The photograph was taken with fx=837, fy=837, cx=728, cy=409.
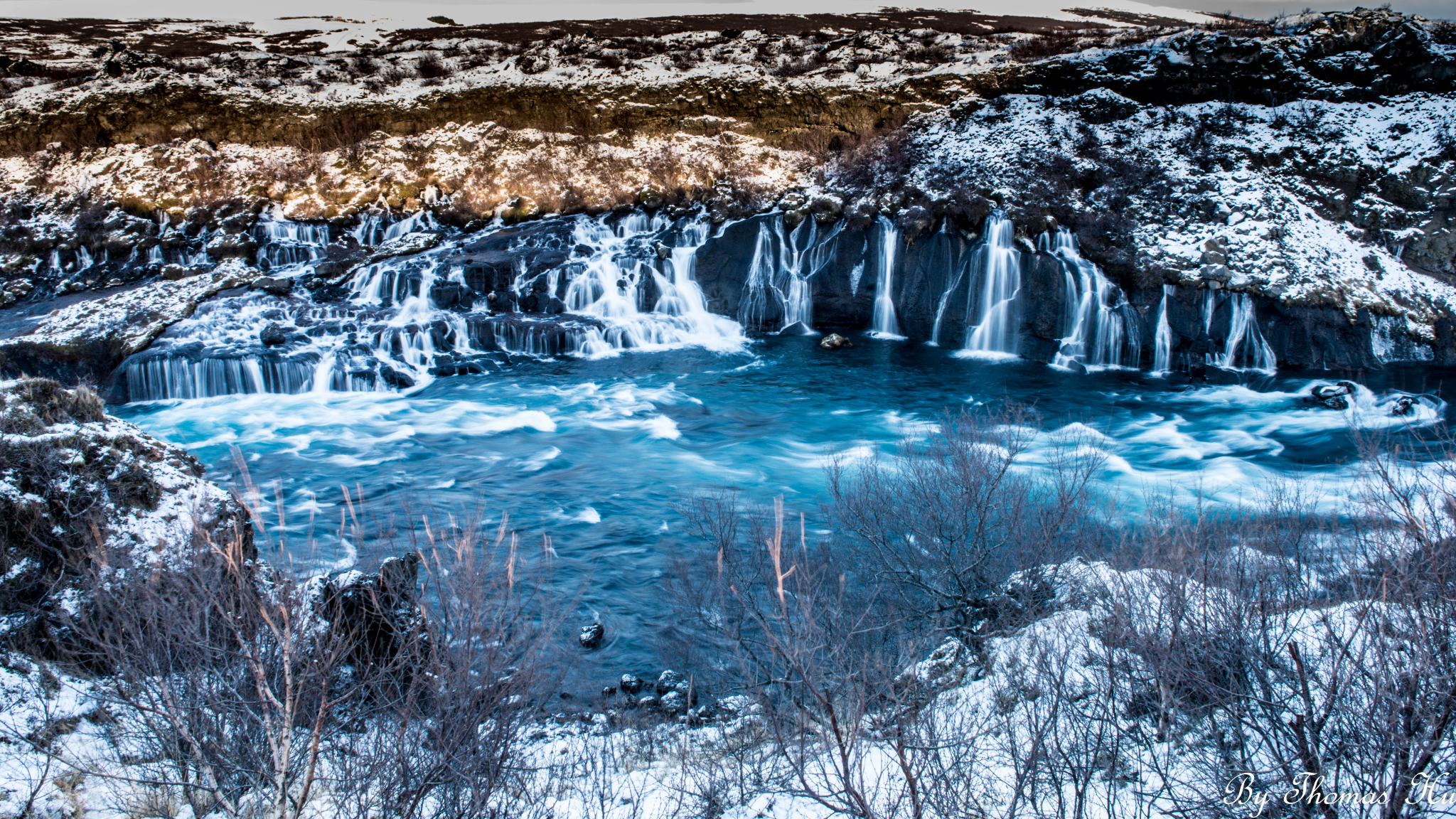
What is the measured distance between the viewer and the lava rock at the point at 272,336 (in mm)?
25469

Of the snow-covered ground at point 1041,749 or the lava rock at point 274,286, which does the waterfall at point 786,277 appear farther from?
the snow-covered ground at point 1041,749

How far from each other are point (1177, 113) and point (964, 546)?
2947 cm

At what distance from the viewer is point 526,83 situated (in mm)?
43000

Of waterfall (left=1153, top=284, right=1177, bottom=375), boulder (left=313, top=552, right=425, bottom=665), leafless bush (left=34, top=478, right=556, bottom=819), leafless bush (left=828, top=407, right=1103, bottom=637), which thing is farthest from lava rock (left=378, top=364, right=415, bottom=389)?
waterfall (left=1153, top=284, right=1177, bottom=375)

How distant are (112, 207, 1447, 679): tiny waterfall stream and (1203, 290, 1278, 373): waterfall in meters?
0.06

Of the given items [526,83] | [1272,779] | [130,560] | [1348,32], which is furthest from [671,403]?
[1348,32]

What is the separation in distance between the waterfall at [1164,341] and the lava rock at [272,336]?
26.5 meters

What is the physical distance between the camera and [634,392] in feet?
80.5

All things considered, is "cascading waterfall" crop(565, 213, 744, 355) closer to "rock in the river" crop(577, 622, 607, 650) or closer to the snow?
the snow

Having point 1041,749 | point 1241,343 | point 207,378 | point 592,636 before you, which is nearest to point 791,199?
point 1241,343

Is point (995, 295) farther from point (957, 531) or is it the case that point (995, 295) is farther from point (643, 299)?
point (957, 531)

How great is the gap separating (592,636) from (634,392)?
13.3 metres

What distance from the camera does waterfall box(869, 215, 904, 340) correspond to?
29484 mm

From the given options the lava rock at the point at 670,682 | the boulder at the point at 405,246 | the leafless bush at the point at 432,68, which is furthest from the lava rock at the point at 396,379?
the leafless bush at the point at 432,68
